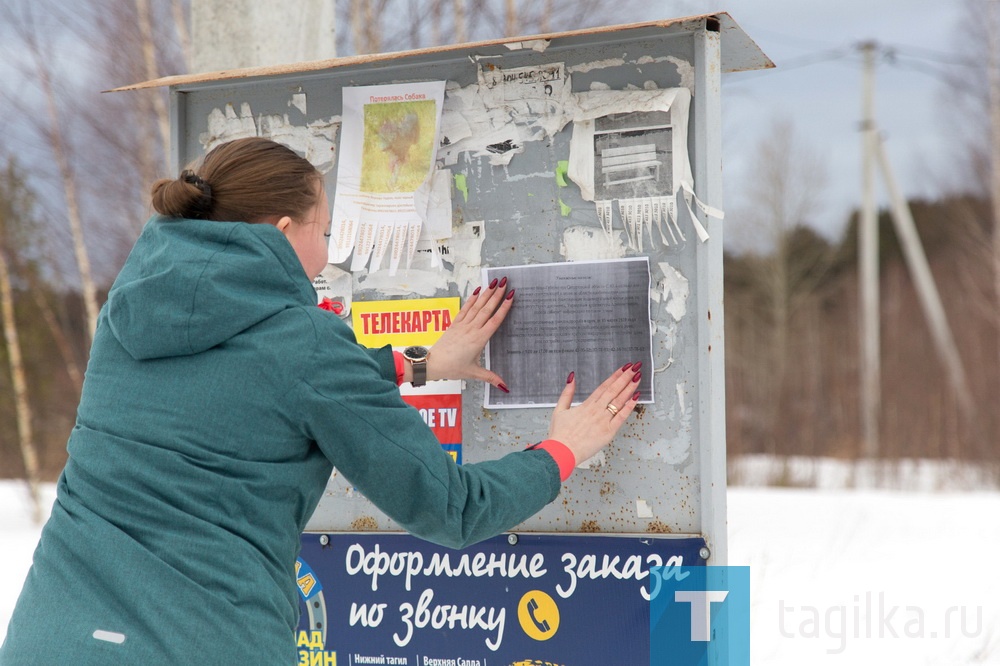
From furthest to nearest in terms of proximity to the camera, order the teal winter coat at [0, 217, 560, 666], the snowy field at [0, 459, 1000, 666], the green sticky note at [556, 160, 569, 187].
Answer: the snowy field at [0, 459, 1000, 666] → the green sticky note at [556, 160, 569, 187] → the teal winter coat at [0, 217, 560, 666]

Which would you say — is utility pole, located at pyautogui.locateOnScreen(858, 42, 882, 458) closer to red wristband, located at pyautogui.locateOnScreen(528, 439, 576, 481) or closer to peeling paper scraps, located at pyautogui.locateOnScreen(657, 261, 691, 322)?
peeling paper scraps, located at pyautogui.locateOnScreen(657, 261, 691, 322)

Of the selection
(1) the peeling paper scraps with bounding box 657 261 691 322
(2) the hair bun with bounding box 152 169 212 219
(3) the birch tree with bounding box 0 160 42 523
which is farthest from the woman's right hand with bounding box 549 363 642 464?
(3) the birch tree with bounding box 0 160 42 523

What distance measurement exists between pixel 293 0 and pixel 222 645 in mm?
2621

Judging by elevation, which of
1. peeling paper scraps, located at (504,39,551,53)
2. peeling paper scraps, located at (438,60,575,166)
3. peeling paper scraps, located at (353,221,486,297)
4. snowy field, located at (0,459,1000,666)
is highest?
peeling paper scraps, located at (504,39,551,53)

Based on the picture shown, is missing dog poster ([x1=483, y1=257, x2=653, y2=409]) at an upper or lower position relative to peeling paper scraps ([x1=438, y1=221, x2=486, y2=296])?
lower

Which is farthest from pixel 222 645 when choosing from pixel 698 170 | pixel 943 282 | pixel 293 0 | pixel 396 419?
pixel 943 282

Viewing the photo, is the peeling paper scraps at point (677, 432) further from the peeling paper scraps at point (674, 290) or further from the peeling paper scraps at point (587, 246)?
the peeling paper scraps at point (587, 246)

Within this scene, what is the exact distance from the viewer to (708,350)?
2.04 m

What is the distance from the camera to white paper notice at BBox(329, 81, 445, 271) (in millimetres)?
2289

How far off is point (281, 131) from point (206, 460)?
1.20 m

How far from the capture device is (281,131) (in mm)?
2455

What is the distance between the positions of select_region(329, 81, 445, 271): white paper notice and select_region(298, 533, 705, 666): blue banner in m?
0.71

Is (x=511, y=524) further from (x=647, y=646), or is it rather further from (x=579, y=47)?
(x=579, y=47)

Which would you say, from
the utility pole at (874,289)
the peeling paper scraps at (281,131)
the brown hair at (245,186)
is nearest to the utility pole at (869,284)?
the utility pole at (874,289)
